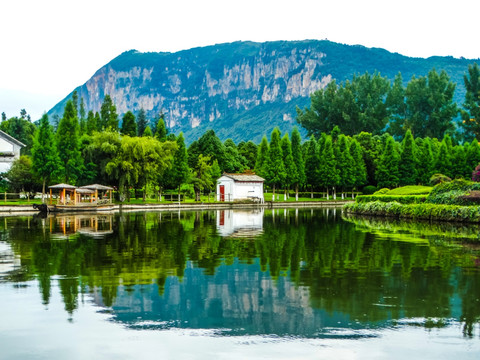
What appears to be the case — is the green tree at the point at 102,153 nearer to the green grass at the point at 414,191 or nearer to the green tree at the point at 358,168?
the green grass at the point at 414,191

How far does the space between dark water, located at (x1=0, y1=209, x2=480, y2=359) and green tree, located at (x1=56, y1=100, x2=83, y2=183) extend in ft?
151

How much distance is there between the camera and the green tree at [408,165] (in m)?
80.2

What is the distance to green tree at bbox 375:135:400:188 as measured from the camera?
7994 centimetres

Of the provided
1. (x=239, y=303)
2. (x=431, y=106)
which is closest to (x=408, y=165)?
(x=431, y=106)

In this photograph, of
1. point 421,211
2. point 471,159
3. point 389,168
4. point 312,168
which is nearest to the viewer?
point 421,211

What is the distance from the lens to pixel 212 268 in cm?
1504

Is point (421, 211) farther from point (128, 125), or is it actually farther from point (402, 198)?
point (128, 125)

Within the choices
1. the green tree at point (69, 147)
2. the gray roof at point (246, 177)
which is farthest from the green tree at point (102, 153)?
the gray roof at point (246, 177)

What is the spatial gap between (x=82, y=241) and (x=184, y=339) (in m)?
15.5

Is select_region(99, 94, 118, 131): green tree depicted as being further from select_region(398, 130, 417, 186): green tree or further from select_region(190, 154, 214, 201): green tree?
select_region(398, 130, 417, 186): green tree

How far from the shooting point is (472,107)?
117 m

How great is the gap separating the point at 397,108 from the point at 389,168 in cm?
5426

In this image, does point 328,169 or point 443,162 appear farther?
point 328,169

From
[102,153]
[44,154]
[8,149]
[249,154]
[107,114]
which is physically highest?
[107,114]
